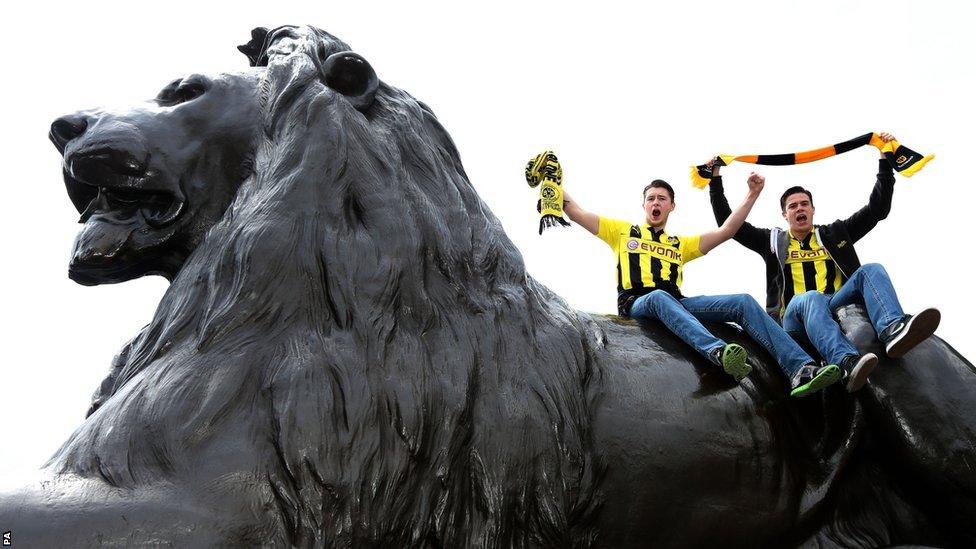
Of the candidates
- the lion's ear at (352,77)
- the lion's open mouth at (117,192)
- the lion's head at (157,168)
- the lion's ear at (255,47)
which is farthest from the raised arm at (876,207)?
the lion's open mouth at (117,192)

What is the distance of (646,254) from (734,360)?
3.16ft

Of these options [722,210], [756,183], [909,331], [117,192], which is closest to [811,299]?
Result: [909,331]

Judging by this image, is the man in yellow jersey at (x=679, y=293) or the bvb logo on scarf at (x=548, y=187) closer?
the man in yellow jersey at (x=679, y=293)

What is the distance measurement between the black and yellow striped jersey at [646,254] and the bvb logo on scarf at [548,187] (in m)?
0.33

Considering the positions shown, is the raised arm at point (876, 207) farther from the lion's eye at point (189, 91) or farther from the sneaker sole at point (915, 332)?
the lion's eye at point (189, 91)

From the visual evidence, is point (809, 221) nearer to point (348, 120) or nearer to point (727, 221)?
point (727, 221)

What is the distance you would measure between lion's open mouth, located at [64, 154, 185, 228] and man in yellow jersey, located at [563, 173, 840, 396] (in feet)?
5.69

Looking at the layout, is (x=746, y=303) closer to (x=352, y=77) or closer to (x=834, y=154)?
(x=834, y=154)

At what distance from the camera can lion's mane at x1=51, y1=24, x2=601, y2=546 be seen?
307 centimetres

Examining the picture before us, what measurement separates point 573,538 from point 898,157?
8.19 ft

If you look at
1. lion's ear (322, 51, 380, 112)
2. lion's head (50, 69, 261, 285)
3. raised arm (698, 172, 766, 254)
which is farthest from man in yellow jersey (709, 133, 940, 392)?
lion's head (50, 69, 261, 285)

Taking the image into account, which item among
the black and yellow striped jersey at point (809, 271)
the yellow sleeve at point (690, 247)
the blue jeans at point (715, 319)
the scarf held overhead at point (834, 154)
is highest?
the scarf held overhead at point (834, 154)

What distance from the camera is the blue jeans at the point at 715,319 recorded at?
3957 millimetres

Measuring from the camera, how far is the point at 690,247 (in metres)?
4.94
